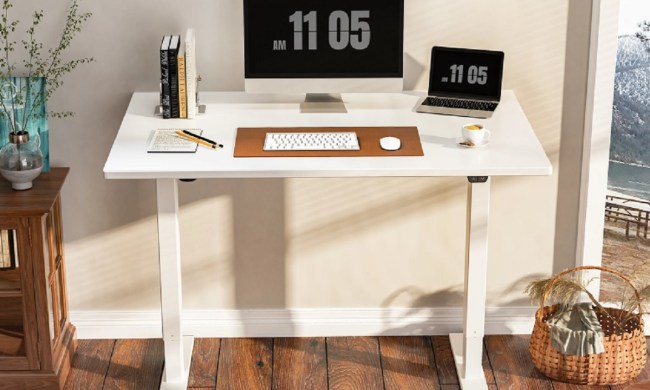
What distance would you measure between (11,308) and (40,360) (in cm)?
27

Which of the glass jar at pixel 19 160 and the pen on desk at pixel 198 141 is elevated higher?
the pen on desk at pixel 198 141

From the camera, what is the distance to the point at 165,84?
342 centimetres

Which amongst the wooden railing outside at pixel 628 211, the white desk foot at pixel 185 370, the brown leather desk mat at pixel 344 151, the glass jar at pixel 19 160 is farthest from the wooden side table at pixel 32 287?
the wooden railing outside at pixel 628 211

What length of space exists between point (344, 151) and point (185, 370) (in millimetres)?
1040

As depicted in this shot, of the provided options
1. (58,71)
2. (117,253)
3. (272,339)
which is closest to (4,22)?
(58,71)

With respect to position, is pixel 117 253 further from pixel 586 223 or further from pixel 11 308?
pixel 586 223

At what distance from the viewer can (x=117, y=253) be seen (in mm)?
3893

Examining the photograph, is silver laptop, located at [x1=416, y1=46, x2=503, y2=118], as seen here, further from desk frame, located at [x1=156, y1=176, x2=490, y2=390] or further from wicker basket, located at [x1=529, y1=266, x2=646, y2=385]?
wicker basket, located at [x1=529, y1=266, x2=646, y2=385]

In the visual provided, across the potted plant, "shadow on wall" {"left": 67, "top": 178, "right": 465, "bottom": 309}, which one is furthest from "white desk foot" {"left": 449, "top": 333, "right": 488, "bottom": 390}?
the potted plant

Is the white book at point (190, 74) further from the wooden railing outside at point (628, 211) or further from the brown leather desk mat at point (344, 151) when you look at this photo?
the wooden railing outside at point (628, 211)

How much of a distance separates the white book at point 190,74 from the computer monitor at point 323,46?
0.19 m

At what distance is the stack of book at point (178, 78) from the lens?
3406 mm

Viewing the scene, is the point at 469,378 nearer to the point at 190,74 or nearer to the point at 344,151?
the point at 344,151

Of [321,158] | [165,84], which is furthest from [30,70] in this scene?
[321,158]
